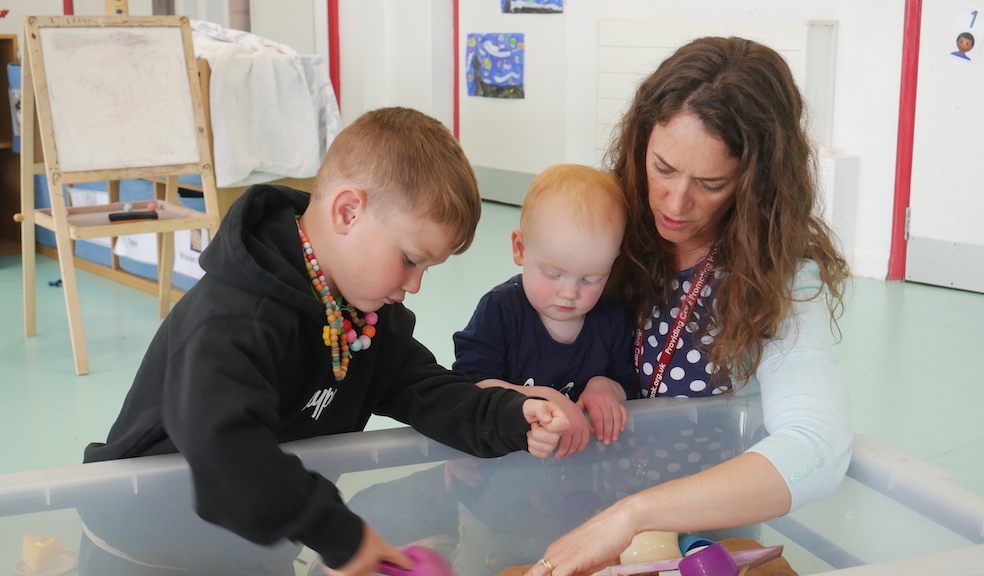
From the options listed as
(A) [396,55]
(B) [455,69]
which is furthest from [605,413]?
(A) [396,55]

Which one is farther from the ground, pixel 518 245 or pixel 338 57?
pixel 338 57

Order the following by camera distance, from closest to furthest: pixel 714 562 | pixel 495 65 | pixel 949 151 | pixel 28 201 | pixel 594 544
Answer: pixel 594 544
pixel 714 562
pixel 28 201
pixel 949 151
pixel 495 65

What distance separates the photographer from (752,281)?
121 cm

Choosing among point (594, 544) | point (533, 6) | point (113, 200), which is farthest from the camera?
point (533, 6)

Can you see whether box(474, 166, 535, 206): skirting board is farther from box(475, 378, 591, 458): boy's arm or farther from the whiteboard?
box(475, 378, 591, 458): boy's arm

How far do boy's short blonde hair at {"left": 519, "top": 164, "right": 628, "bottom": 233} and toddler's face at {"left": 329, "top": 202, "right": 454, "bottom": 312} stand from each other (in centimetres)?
24

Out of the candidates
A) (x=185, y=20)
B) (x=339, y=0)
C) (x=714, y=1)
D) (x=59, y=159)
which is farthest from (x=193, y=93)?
(x=339, y=0)

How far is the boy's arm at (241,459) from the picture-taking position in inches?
35.1

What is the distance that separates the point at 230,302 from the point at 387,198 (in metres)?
0.18

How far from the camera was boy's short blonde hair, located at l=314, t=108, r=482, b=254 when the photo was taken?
1.03 meters

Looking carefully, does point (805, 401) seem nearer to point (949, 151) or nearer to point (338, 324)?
point (338, 324)

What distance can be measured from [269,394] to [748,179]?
57cm

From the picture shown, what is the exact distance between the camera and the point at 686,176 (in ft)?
3.86

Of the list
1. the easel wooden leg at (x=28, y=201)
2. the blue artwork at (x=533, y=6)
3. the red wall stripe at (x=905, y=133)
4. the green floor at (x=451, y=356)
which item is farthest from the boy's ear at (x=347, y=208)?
the blue artwork at (x=533, y=6)
